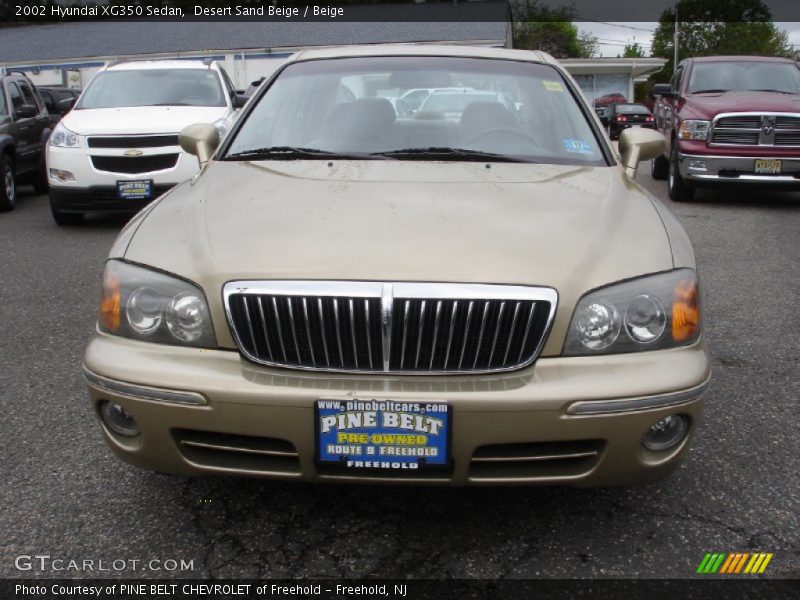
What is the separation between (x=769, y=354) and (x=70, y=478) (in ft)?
11.5

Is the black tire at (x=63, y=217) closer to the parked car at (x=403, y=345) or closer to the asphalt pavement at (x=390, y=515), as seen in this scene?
the asphalt pavement at (x=390, y=515)

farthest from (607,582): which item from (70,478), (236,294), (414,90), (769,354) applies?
(769,354)

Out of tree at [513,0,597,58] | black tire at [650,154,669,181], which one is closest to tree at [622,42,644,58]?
tree at [513,0,597,58]

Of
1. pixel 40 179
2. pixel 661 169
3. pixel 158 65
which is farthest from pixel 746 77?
pixel 40 179

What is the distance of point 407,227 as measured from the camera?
8.35 feet

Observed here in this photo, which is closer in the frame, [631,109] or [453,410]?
[453,410]

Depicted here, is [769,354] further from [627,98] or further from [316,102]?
[627,98]

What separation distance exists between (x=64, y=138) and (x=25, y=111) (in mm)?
2701

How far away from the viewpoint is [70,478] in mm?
3049

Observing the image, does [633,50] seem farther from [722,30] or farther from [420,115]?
[420,115]

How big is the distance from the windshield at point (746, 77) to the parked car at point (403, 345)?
9.18 metres

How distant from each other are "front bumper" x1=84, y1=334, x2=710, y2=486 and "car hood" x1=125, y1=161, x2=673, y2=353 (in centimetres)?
15

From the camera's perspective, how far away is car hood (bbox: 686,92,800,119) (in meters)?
9.75

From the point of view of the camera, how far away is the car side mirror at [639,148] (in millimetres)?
3771
